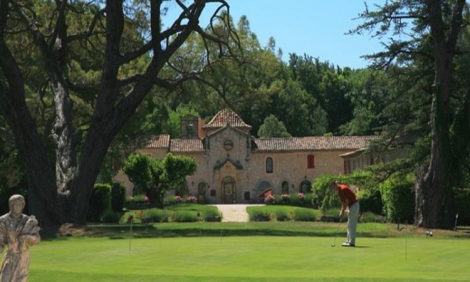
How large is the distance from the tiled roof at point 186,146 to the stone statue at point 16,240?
69.6m

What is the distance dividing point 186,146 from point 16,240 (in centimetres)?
7114

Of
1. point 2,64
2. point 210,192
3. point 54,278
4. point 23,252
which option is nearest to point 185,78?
point 2,64

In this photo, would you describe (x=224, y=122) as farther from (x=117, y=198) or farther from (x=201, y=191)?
(x=117, y=198)

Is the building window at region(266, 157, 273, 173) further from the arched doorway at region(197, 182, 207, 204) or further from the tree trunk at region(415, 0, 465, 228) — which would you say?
the tree trunk at region(415, 0, 465, 228)

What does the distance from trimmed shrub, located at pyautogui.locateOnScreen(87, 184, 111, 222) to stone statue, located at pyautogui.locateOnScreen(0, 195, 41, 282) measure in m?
35.2

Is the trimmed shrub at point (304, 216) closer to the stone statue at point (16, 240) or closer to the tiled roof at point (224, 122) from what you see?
the stone statue at point (16, 240)

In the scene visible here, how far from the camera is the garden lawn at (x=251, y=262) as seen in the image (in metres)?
11.2

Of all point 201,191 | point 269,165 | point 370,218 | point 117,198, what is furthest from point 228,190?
point 370,218

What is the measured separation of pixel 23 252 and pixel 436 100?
983 inches

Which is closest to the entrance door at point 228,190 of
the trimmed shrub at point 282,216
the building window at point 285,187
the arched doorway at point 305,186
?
the building window at point 285,187

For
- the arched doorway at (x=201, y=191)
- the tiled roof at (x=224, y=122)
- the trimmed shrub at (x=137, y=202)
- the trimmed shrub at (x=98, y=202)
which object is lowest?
the trimmed shrub at (x=98, y=202)

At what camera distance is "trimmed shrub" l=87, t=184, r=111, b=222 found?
43312mm

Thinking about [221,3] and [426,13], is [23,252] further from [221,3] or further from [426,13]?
[426,13]

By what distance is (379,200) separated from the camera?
4262cm
